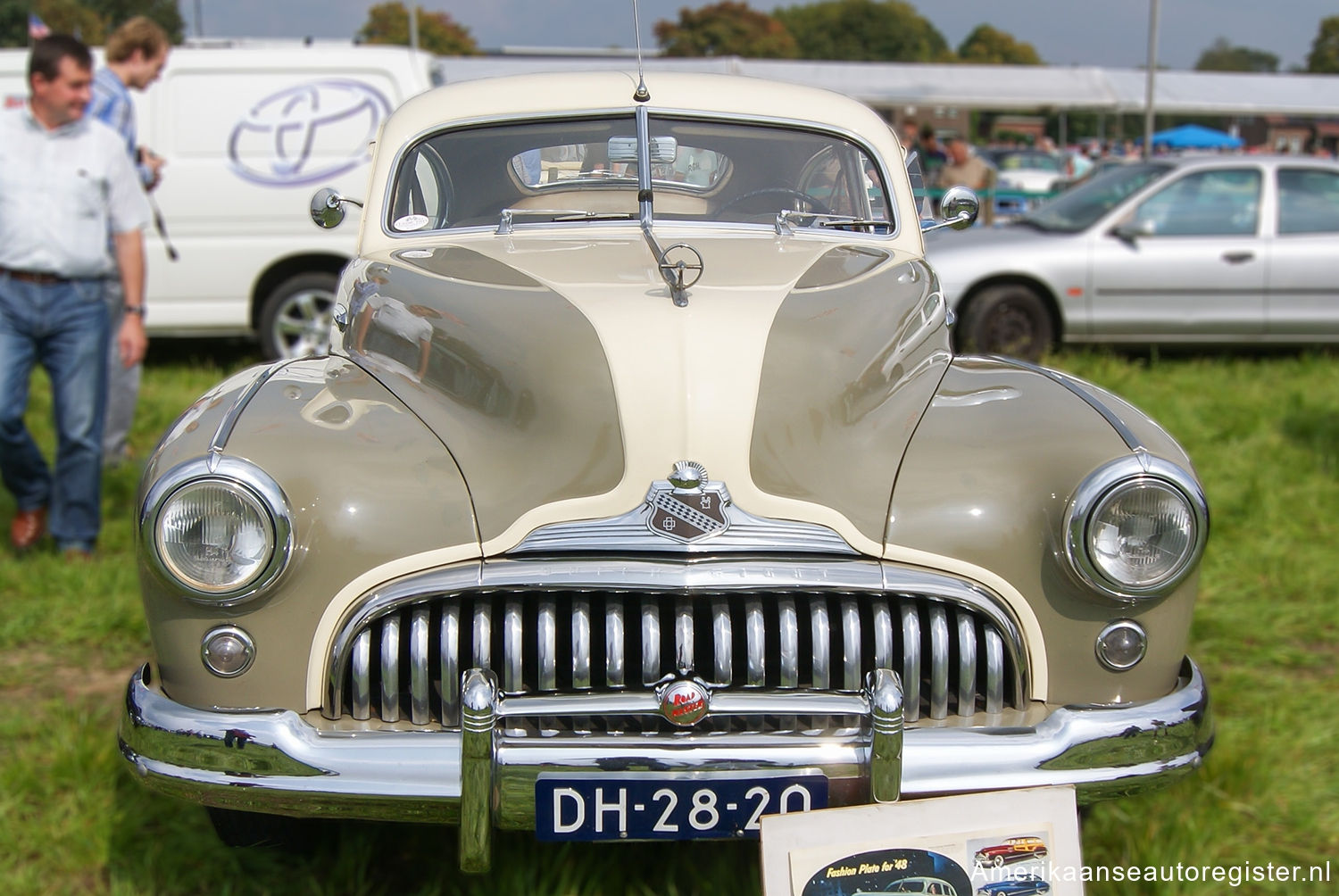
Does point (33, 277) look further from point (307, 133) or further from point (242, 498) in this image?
point (307, 133)

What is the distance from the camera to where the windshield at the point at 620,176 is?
3.20 metres

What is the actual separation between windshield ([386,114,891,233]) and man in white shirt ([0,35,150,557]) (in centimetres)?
139

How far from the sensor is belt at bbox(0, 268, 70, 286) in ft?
13.0

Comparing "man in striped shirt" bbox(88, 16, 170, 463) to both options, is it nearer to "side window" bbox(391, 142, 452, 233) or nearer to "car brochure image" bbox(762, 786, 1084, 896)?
"side window" bbox(391, 142, 452, 233)

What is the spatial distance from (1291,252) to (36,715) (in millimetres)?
7210

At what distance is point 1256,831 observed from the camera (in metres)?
2.63

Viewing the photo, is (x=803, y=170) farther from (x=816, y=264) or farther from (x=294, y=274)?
(x=294, y=274)

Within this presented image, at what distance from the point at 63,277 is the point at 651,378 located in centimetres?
276

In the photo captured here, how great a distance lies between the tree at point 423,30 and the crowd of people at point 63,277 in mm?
59844

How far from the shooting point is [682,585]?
1.96 m

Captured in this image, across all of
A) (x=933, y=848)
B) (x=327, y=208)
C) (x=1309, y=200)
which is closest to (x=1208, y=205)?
(x=1309, y=200)

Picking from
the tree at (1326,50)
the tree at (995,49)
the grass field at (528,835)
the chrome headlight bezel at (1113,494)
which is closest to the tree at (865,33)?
the tree at (995,49)

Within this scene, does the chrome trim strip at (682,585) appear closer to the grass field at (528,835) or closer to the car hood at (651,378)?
the car hood at (651,378)

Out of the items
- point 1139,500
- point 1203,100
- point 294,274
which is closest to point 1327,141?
point 1203,100
